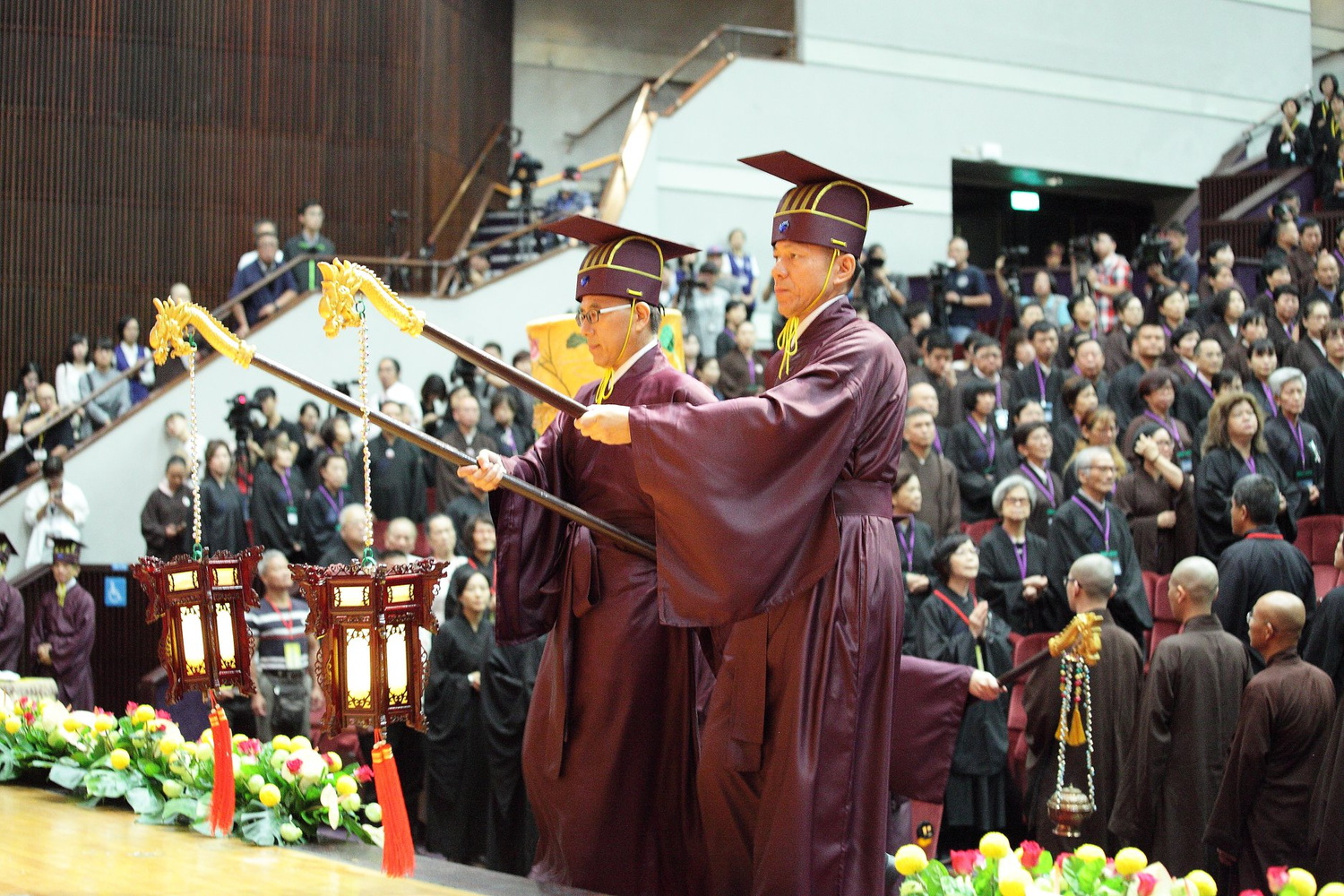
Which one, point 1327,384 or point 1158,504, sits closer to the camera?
point 1158,504

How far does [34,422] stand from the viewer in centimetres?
1080

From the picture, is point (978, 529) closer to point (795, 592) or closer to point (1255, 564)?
point (1255, 564)

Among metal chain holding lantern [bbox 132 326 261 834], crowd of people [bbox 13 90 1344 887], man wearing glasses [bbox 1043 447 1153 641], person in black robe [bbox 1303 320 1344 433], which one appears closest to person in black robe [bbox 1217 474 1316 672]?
crowd of people [bbox 13 90 1344 887]

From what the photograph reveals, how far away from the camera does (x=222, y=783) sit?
3.63 m

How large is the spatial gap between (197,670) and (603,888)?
1.17m

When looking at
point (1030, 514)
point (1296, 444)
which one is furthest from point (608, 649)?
point (1296, 444)

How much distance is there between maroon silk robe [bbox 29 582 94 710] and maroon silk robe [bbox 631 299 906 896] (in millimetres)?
6234

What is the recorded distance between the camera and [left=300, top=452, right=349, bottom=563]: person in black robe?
8516mm

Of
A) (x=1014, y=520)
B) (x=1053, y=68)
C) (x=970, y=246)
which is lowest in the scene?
(x=1014, y=520)

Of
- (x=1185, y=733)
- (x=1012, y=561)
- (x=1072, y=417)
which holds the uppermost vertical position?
(x=1072, y=417)

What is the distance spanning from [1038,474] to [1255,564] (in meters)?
1.70

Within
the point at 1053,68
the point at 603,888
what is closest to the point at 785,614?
the point at 603,888

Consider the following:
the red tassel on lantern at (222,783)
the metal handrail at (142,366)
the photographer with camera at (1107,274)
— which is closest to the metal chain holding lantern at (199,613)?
the red tassel on lantern at (222,783)

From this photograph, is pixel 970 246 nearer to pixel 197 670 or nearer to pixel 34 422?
pixel 34 422
